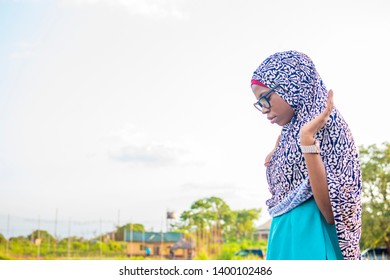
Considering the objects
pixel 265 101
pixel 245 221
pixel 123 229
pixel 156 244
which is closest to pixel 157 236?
pixel 156 244

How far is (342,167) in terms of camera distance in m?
1.50

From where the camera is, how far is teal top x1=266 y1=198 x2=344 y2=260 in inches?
59.6

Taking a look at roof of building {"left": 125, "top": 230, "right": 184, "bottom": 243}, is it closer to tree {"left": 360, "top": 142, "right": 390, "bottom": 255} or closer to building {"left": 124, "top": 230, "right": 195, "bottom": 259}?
building {"left": 124, "top": 230, "right": 195, "bottom": 259}

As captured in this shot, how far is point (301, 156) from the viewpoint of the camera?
1.54 m

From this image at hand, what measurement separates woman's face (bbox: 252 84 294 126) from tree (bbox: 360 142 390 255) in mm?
13158

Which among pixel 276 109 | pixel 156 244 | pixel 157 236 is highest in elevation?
pixel 157 236

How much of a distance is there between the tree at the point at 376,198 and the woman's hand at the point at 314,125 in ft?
43.5

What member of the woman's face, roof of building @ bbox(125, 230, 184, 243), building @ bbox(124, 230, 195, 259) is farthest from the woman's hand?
roof of building @ bbox(125, 230, 184, 243)

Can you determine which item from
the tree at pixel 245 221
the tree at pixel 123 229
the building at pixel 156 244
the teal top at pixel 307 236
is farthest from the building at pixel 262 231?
the teal top at pixel 307 236

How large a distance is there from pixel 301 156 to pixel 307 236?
0.77ft

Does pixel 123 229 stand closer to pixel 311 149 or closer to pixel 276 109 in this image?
pixel 276 109

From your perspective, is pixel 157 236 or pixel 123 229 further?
pixel 157 236

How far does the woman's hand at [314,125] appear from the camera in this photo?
1463mm

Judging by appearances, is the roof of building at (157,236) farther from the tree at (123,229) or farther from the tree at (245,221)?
the tree at (245,221)
